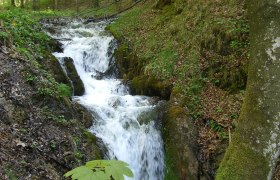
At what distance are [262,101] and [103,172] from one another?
155 cm

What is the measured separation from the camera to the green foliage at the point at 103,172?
1848mm

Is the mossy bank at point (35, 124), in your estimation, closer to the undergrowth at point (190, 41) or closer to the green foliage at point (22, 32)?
the green foliage at point (22, 32)

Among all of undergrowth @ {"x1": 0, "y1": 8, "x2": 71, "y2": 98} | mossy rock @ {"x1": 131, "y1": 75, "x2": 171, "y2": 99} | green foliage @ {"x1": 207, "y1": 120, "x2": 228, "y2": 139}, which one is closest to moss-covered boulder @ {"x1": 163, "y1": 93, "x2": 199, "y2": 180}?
green foliage @ {"x1": 207, "y1": 120, "x2": 228, "y2": 139}

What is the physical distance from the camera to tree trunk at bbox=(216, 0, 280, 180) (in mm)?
2551

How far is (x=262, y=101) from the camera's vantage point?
2.62 m

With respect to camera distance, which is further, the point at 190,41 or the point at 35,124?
the point at 190,41

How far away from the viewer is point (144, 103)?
31.1 feet

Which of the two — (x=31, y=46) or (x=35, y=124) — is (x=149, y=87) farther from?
(x=35, y=124)

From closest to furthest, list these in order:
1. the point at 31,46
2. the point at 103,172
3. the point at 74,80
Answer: the point at 103,172
the point at 31,46
the point at 74,80

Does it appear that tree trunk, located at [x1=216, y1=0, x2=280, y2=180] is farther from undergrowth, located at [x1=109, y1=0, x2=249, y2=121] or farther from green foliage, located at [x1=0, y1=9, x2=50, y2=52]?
green foliage, located at [x1=0, y1=9, x2=50, y2=52]

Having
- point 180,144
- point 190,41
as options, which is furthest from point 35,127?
point 190,41

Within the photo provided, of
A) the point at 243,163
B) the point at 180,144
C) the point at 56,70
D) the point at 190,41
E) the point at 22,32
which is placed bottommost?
the point at 180,144

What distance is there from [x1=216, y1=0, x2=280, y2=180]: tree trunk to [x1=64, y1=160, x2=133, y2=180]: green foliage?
136 cm

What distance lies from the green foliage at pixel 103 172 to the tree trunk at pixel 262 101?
1359 millimetres
